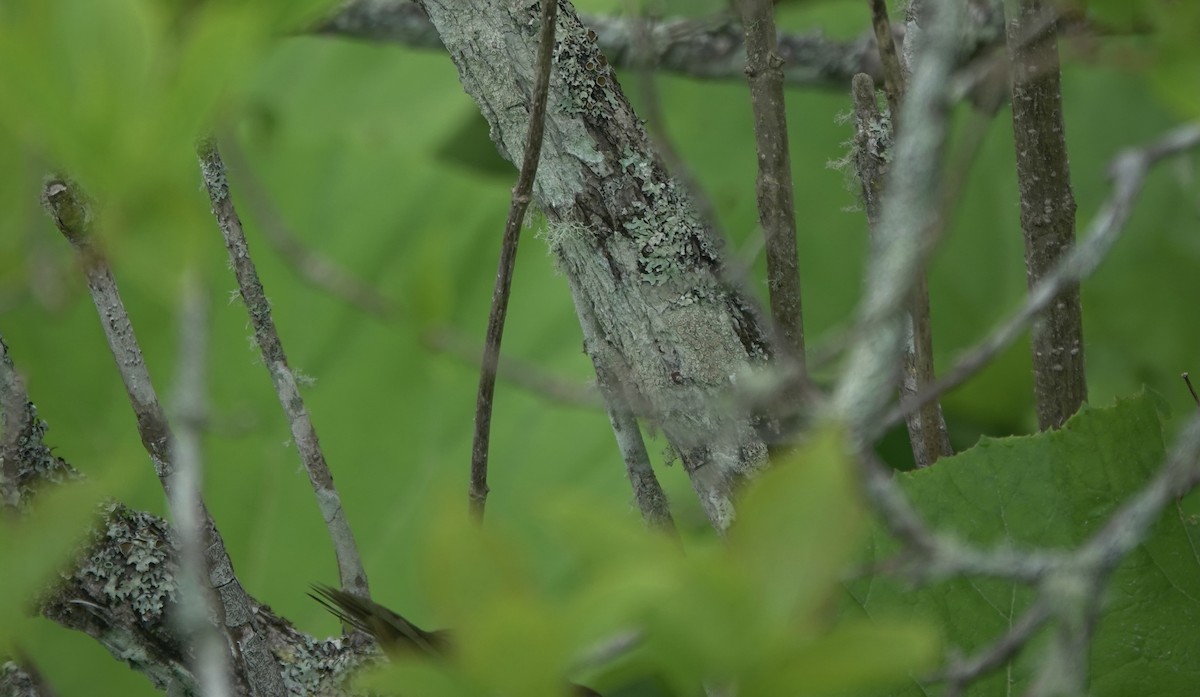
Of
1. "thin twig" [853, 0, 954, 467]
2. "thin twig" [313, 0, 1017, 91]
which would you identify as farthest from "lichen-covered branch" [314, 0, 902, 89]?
"thin twig" [853, 0, 954, 467]

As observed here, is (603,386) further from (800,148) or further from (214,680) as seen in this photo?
(800,148)

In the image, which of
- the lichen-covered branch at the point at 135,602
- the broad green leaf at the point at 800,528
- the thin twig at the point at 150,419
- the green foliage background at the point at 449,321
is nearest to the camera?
the broad green leaf at the point at 800,528

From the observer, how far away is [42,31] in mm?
186

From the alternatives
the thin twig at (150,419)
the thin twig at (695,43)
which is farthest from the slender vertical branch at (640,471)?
the thin twig at (695,43)

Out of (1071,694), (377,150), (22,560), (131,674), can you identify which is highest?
(377,150)

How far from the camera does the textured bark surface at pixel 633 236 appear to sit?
1.33 ft

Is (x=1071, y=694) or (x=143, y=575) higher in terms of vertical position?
(x=143, y=575)

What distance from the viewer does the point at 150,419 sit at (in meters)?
0.35

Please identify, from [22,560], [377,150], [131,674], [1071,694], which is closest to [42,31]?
[22,560]

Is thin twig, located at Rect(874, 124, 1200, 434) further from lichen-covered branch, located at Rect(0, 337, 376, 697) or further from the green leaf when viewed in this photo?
lichen-covered branch, located at Rect(0, 337, 376, 697)

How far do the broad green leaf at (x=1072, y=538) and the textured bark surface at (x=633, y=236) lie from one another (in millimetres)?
99

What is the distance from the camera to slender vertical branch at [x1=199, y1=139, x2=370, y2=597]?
16.5 inches

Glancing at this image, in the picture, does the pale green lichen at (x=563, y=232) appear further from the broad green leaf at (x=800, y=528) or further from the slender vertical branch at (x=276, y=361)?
the broad green leaf at (x=800, y=528)

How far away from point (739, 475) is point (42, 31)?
0.29 m
